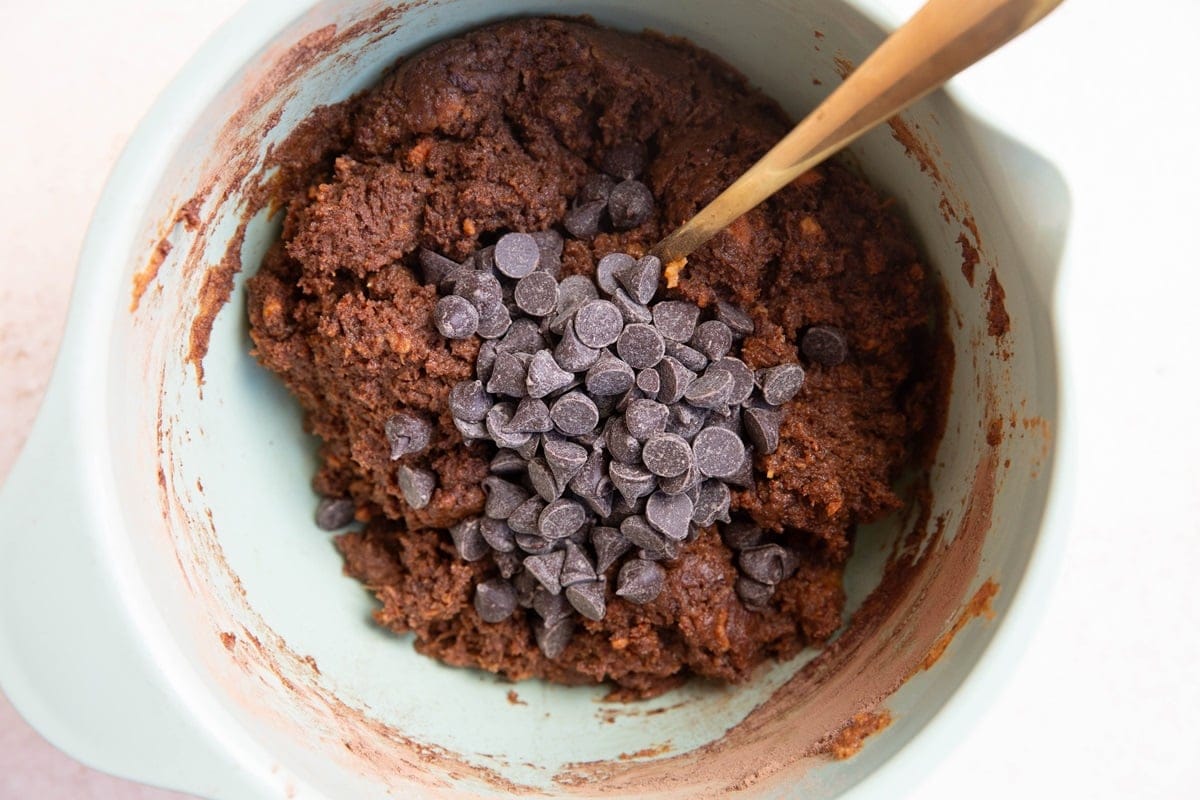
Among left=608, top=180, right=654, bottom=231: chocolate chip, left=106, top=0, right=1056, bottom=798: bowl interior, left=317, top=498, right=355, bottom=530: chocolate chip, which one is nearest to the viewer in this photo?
left=106, top=0, right=1056, bottom=798: bowl interior

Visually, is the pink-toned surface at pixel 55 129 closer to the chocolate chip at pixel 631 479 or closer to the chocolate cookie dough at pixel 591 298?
the chocolate cookie dough at pixel 591 298

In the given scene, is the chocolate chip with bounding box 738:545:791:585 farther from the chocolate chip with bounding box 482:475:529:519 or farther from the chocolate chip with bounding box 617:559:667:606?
the chocolate chip with bounding box 482:475:529:519

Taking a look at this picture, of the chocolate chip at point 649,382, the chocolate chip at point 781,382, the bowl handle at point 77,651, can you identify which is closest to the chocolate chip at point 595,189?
the chocolate chip at point 649,382

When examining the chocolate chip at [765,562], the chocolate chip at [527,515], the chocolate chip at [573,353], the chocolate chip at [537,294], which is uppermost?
the chocolate chip at [537,294]

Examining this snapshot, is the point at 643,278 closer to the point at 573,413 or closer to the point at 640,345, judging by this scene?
the point at 640,345

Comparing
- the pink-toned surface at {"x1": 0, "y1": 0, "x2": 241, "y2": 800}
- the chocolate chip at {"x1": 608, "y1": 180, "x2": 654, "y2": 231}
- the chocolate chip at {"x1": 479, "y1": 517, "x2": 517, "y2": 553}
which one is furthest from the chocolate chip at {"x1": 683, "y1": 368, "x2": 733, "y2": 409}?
the pink-toned surface at {"x1": 0, "y1": 0, "x2": 241, "y2": 800}

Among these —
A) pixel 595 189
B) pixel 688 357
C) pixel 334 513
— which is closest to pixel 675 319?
pixel 688 357
